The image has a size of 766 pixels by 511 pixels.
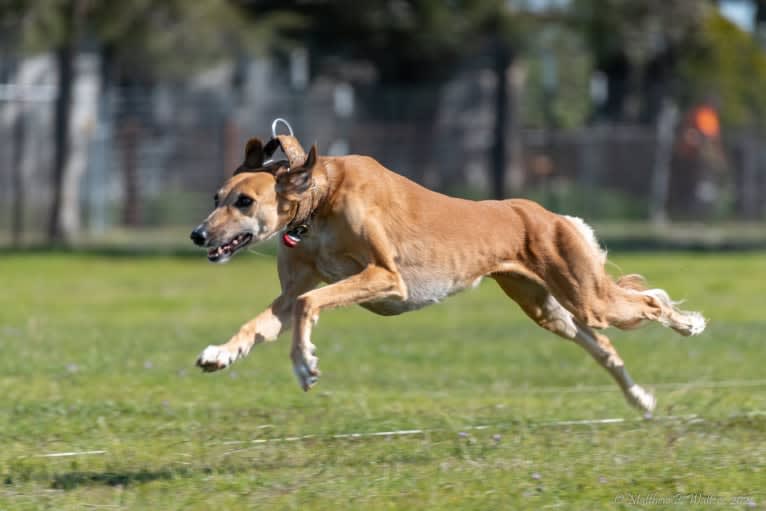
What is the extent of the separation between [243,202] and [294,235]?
1.45ft

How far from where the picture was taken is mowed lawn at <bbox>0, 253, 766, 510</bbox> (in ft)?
20.8

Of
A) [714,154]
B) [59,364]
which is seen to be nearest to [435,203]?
[59,364]

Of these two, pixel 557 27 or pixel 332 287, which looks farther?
pixel 557 27

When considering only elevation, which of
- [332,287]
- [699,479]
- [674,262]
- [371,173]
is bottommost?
[674,262]

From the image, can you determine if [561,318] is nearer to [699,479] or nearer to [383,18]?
[699,479]

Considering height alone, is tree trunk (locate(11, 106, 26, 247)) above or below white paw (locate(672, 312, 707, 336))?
below

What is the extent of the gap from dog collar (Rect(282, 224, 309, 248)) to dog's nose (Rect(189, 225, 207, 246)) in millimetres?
596

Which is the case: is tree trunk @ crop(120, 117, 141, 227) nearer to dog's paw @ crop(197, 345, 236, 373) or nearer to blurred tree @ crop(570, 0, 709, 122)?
blurred tree @ crop(570, 0, 709, 122)

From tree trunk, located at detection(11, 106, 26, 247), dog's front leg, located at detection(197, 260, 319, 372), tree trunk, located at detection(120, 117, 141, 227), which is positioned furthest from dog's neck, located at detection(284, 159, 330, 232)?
tree trunk, located at detection(120, 117, 141, 227)

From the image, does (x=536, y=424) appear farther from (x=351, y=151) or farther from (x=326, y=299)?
(x=351, y=151)

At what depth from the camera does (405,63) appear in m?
31.9

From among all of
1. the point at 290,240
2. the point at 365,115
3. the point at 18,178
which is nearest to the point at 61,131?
the point at 18,178

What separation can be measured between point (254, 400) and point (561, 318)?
2209 millimetres

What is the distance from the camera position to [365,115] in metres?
28.2
